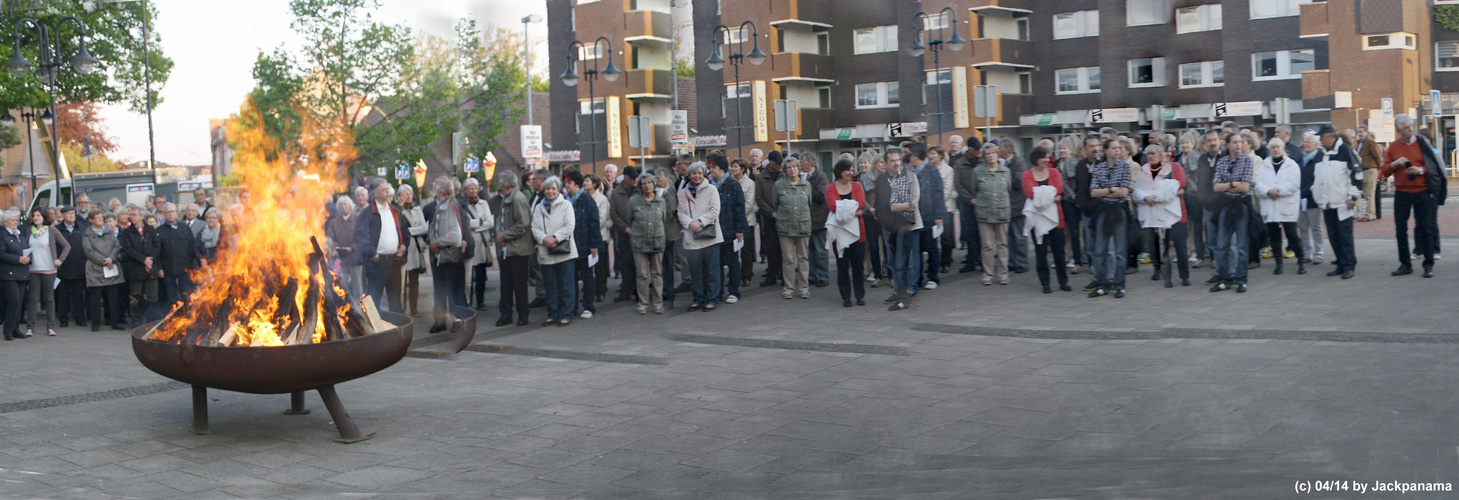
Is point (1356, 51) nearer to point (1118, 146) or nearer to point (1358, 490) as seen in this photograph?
point (1118, 146)

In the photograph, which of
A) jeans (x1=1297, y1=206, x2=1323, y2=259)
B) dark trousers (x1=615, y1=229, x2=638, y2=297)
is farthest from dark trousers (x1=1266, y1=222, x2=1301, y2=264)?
dark trousers (x1=615, y1=229, x2=638, y2=297)

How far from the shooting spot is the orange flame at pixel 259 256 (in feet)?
24.2

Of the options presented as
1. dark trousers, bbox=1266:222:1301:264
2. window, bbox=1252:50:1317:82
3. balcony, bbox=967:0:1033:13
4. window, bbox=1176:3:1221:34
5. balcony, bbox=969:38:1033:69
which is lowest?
dark trousers, bbox=1266:222:1301:264

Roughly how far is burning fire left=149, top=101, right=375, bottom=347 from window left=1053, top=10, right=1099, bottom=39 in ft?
164

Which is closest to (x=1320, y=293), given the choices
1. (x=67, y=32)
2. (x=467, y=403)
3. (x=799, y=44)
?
(x=467, y=403)

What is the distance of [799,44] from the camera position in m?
58.7

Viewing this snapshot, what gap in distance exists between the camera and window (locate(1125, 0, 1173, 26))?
165ft

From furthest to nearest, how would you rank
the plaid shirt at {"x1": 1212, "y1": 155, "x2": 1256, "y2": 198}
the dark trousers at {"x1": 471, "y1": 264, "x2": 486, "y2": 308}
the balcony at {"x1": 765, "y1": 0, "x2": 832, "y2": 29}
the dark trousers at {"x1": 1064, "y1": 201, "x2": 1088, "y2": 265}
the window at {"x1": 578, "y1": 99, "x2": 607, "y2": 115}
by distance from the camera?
1. the window at {"x1": 578, "y1": 99, "x2": 607, "y2": 115}
2. the balcony at {"x1": 765, "y1": 0, "x2": 832, "y2": 29}
3. the dark trousers at {"x1": 471, "y1": 264, "x2": 486, "y2": 308}
4. the dark trousers at {"x1": 1064, "y1": 201, "x2": 1088, "y2": 265}
5. the plaid shirt at {"x1": 1212, "y1": 155, "x2": 1256, "y2": 198}

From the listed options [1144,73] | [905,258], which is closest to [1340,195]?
[905,258]

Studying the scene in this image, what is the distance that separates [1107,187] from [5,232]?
13.1 metres

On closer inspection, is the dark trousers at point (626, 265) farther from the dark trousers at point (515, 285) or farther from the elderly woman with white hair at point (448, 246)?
the elderly woman with white hair at point (448, 246)

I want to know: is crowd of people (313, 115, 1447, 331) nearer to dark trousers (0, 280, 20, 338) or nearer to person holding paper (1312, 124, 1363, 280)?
person holding paper (1312, 124, 1363, 280)

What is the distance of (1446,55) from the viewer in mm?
47281

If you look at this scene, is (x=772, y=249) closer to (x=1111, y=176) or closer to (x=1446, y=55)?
(x=1111, y=176)
